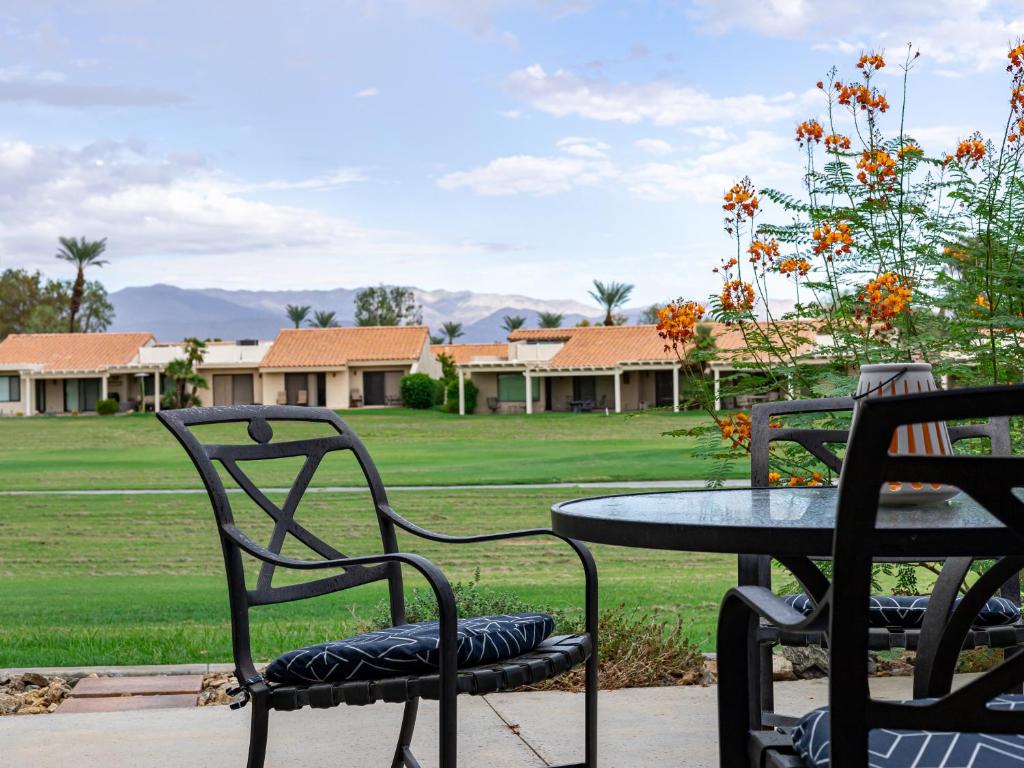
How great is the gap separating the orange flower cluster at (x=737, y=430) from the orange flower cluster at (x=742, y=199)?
3.49 feet

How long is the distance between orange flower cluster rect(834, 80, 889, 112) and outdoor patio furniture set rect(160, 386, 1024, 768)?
2.35 meters

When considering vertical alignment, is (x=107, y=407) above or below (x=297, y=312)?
below

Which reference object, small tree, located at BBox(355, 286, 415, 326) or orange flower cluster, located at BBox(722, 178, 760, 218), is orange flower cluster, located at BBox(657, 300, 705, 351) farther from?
small tree, located at BBox(355, 286, 415, 326)

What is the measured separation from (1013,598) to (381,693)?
2.26m

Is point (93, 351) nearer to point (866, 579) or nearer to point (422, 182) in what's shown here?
point (422, 182)

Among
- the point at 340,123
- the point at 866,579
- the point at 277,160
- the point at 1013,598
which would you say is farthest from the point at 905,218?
the point at 277,160

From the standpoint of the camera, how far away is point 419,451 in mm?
31359

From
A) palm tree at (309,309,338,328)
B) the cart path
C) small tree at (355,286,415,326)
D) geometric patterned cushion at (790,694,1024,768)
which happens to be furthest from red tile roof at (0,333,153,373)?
geometric patterned cushion at (790,694,1024,768)

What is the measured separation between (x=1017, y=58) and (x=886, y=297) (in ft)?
3.81

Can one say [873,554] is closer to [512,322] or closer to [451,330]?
[512,322]

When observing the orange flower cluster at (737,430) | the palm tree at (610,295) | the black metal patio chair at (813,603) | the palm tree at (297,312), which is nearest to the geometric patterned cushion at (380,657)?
the black metal patio chair at (813,603)

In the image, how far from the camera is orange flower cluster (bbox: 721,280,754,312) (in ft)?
17.7

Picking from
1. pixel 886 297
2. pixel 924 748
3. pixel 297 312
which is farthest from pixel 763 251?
pixel 297 312

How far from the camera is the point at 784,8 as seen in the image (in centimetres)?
1288
